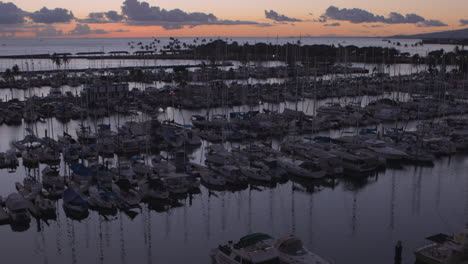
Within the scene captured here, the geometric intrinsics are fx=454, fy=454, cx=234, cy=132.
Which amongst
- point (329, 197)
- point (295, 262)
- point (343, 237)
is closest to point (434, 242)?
point (343, 237)

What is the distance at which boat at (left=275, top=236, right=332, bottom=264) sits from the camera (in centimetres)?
1209

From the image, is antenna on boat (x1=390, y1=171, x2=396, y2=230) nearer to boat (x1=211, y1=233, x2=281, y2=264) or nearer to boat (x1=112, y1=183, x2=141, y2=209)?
boat (x1=211, y1=233, x2=281, y2=264)

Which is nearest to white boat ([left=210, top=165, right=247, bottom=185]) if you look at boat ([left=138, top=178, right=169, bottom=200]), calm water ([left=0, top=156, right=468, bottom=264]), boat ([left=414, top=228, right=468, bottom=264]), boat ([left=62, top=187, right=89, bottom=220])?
calm water ([left=0, top=156, right=468, bottom=264])

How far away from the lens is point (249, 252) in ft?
40.4

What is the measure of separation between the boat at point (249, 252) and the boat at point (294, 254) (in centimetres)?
19

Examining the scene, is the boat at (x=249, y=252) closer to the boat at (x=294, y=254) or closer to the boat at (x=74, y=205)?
the boat at (x=294, y=254)

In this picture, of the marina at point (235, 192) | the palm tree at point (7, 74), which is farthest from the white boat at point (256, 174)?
the palm tree at point (7, 74)

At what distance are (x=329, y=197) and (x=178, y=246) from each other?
24.3 feet

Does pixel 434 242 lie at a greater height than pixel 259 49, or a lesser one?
lesser

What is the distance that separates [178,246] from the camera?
581 inches

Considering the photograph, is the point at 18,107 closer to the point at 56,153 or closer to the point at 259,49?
the point at 56,153

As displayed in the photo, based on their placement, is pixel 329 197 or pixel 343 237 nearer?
pixel 343 237

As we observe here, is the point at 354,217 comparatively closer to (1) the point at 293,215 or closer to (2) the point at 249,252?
(1) the point at 293,215

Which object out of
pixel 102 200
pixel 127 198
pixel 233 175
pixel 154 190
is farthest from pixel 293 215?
pixel 102 200
